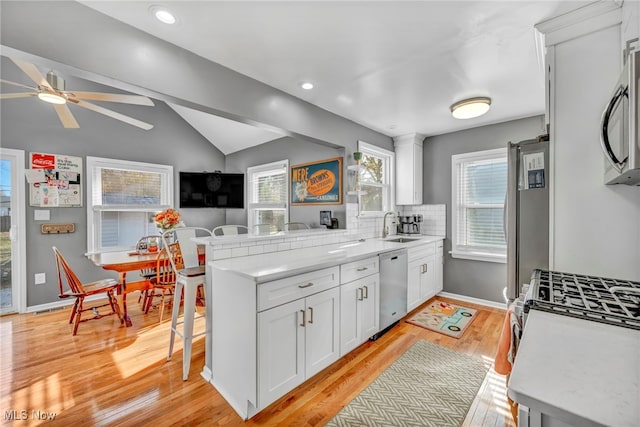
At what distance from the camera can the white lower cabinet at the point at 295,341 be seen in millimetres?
1662

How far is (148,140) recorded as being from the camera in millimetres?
4488

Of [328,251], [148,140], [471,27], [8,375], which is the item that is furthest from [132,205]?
[471,27]

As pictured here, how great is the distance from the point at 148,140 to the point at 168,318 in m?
2.96

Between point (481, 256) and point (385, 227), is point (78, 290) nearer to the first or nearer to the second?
point (385, 227)

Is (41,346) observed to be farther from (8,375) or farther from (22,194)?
(22,194)

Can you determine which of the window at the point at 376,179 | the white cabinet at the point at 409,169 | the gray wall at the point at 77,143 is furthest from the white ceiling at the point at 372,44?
the gray wall at the point at 77,143

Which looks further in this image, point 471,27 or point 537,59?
point 537,59

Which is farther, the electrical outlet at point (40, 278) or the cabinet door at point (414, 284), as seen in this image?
the electrical outlet at point (40, 278)

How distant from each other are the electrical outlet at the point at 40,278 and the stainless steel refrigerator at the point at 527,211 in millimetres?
5215

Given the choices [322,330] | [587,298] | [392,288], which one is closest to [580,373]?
[587,298]

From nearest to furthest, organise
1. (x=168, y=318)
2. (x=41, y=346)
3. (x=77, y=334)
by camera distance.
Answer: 1. (x=41, y=346)
2. (x=77, y=334)
3. (x=168, y=318)

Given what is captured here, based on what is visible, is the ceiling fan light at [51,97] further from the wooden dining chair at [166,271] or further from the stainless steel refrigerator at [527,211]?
the stainless steel refrigerator at [527,211]

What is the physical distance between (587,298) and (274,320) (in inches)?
60.4

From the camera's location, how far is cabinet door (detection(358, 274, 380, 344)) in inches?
96.0
